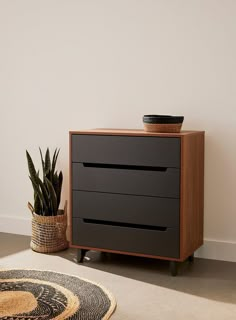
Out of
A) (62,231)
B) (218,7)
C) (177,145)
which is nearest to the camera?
(177,145)

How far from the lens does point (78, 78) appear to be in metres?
3.90

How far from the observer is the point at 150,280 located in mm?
3199

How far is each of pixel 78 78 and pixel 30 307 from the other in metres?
1.67

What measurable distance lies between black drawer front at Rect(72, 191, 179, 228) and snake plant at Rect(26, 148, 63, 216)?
11.1 inches

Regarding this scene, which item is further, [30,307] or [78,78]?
[78,78]

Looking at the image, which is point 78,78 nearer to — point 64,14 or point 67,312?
point 64,14

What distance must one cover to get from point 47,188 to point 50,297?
1.00 metres

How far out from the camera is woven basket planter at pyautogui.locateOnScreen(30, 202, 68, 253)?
373 cm

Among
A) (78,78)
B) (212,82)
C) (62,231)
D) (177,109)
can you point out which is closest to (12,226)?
(62,231)

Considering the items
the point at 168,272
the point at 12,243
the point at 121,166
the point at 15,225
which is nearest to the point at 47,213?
the point at 12,243

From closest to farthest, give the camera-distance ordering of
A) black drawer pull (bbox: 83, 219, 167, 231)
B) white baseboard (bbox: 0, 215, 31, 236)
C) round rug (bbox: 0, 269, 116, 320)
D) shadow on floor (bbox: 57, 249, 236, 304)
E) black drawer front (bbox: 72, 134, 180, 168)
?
round rug (bbox: 0, 269, 116, 320) → shadow on floor (bbox: 57, 249, 236, 304) → black drawer front (bbox: 72, 134, 180, 168) → black drawer pull (bbox: 83, 219, 167, 231) → white baseboard (bbox: 0, 215, 31, 236)

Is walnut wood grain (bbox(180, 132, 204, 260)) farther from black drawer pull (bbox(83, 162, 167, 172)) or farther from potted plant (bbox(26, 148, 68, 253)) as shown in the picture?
potted plant (bbox(26, 148, 68, 253))

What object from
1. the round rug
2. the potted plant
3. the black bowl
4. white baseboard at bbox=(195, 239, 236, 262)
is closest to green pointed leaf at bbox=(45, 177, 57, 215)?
the potted plant

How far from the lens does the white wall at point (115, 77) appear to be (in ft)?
11.5
